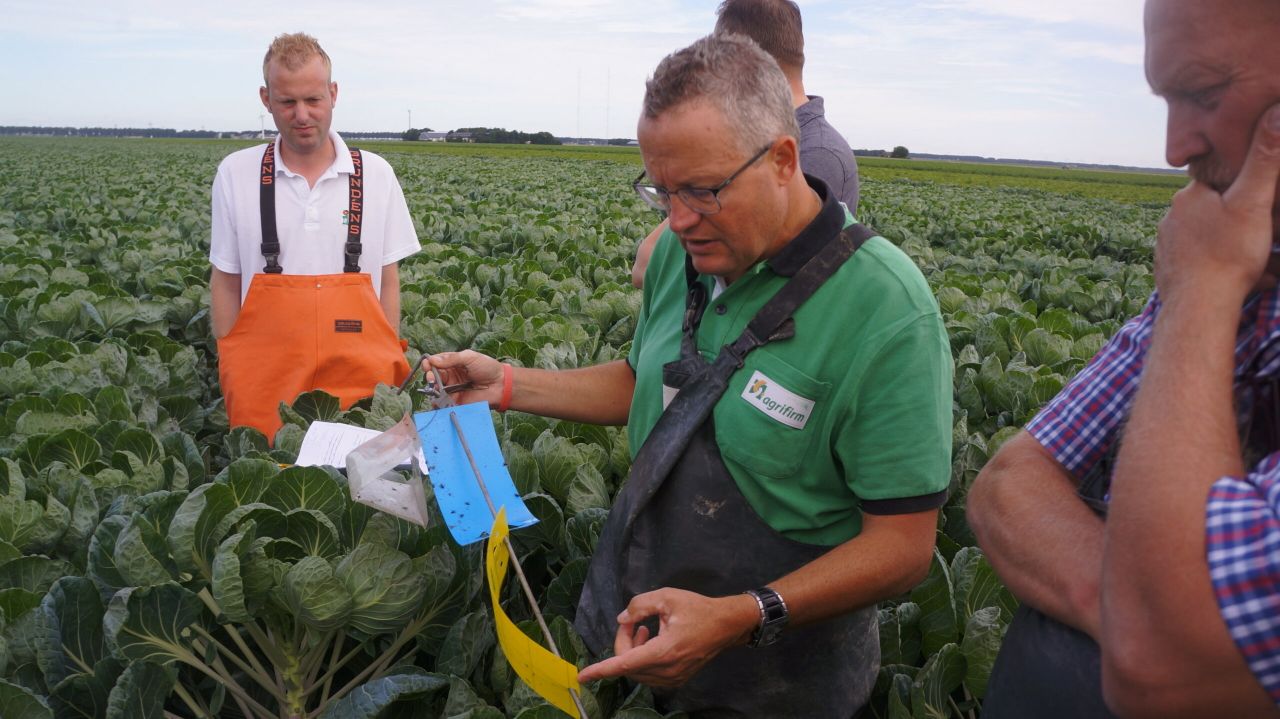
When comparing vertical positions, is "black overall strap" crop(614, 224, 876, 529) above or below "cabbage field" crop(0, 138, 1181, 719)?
above

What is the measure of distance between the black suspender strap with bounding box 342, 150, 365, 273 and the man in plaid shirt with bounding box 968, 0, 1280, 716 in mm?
3074

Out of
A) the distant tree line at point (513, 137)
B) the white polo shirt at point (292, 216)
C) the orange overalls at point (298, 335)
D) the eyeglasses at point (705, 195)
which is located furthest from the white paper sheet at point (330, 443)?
the distant tree line at point (513, 137)

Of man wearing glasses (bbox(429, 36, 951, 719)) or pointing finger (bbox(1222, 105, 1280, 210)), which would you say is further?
man wearing glasses (bbox(429, 36, 951, 719))

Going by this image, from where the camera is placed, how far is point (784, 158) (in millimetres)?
1752

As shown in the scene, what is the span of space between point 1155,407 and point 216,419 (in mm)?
4046

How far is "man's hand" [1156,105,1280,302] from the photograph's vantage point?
1000 mm

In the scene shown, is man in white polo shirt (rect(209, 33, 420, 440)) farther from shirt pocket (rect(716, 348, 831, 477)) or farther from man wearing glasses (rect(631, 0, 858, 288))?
shirt pocket (rect(716, 348, 831, 477))

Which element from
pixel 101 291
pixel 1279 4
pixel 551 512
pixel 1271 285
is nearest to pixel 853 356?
pixel 1271 285

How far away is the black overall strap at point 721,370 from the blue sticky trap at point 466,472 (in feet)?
0.95

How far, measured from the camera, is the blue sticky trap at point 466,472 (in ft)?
6.29

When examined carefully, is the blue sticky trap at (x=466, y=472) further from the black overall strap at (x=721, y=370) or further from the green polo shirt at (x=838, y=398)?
the green polo shirt at (x=838, y=398)

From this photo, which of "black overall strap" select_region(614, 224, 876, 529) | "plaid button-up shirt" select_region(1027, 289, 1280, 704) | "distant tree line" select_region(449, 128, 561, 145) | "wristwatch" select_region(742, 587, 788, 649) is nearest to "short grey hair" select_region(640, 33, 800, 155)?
"black overall strap" select_region(614, 224, 876, 529)

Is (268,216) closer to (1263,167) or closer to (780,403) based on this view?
(780,403)

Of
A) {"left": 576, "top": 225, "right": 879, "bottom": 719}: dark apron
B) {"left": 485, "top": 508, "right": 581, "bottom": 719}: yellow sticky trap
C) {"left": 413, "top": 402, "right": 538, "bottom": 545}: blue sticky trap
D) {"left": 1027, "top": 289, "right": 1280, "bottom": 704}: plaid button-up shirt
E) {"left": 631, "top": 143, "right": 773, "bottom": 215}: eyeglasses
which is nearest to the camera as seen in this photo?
{"left": 1027, "top": 289, "right": 1280, "bottom": 704}: plaid button-up shirt
